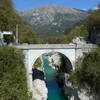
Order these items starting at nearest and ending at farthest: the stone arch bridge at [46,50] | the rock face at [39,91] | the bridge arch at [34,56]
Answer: the rock face at [39,91] < the stone arch bridge at [46,50] < the bridge arch at [34,56]

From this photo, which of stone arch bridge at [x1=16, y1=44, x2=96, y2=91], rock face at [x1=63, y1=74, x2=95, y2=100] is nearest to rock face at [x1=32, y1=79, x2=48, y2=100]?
stone arch bridge at [x1=16, y1=44, x2=96, y2=91]

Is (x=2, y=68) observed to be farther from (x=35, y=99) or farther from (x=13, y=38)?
(x=13, y=38)

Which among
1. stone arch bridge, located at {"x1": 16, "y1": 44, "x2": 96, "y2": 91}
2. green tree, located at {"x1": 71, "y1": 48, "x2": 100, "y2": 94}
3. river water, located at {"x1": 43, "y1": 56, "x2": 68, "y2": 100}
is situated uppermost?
stone arch bridge, located at {"x1": 16, "y1": 44, "x2": 96, "y2": 91}

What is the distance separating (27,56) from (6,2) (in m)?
15.6

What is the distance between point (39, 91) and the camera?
38312 mm

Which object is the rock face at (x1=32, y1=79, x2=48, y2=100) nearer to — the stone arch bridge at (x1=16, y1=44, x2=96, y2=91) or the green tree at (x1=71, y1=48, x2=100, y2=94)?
the stone arch bridge at (x1=16, y1=44, x2=96, y2=91)

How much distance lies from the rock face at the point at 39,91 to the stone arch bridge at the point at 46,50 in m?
1.43

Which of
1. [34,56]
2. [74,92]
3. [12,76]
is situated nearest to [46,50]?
[34,56]

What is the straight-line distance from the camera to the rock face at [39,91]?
3656 cm

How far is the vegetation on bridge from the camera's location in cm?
2673

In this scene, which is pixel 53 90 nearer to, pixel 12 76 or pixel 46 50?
pixel 46 50

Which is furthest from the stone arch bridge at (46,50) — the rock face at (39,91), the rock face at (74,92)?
the rock face at (74,92)

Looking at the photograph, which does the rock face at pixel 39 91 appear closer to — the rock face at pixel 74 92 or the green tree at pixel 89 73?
the rock face at pixel 74 92

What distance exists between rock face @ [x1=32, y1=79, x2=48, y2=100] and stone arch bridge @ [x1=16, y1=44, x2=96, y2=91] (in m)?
1.43
